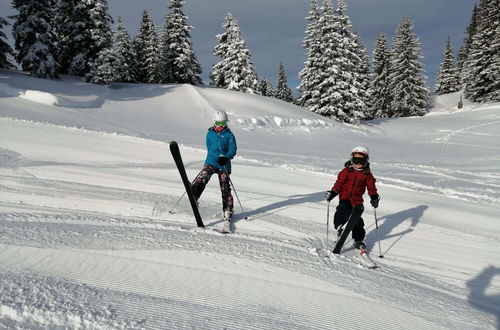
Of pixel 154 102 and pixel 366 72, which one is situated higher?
pixel 366 72

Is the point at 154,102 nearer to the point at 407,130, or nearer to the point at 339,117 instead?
the point at 339,117

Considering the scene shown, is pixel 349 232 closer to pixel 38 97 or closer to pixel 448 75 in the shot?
pixel 38 97

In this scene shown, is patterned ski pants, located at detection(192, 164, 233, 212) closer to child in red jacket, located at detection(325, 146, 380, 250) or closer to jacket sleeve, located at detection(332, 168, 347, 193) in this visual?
child in red jacket, located at detection(325, 146, 380, 250)

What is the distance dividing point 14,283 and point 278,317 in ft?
6.79

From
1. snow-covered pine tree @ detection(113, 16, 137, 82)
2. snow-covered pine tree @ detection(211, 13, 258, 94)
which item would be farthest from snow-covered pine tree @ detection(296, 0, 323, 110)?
snow-covered pine tree @ detection(113, 16, 137, 82)

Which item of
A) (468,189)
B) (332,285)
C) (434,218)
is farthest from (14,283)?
(468,189)

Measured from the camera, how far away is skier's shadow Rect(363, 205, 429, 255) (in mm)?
5902

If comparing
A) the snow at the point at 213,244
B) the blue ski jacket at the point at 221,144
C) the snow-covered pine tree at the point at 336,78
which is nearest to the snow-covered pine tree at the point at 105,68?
the snow at the point at 213,244

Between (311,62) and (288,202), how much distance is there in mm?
26847

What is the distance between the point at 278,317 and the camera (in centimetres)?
280

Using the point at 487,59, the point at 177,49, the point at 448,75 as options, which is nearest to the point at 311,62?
the point at 177,49

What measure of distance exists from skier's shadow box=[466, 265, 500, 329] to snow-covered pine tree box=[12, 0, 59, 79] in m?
27.3

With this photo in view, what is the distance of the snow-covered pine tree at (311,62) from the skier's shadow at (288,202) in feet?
76.4

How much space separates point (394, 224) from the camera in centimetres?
672
